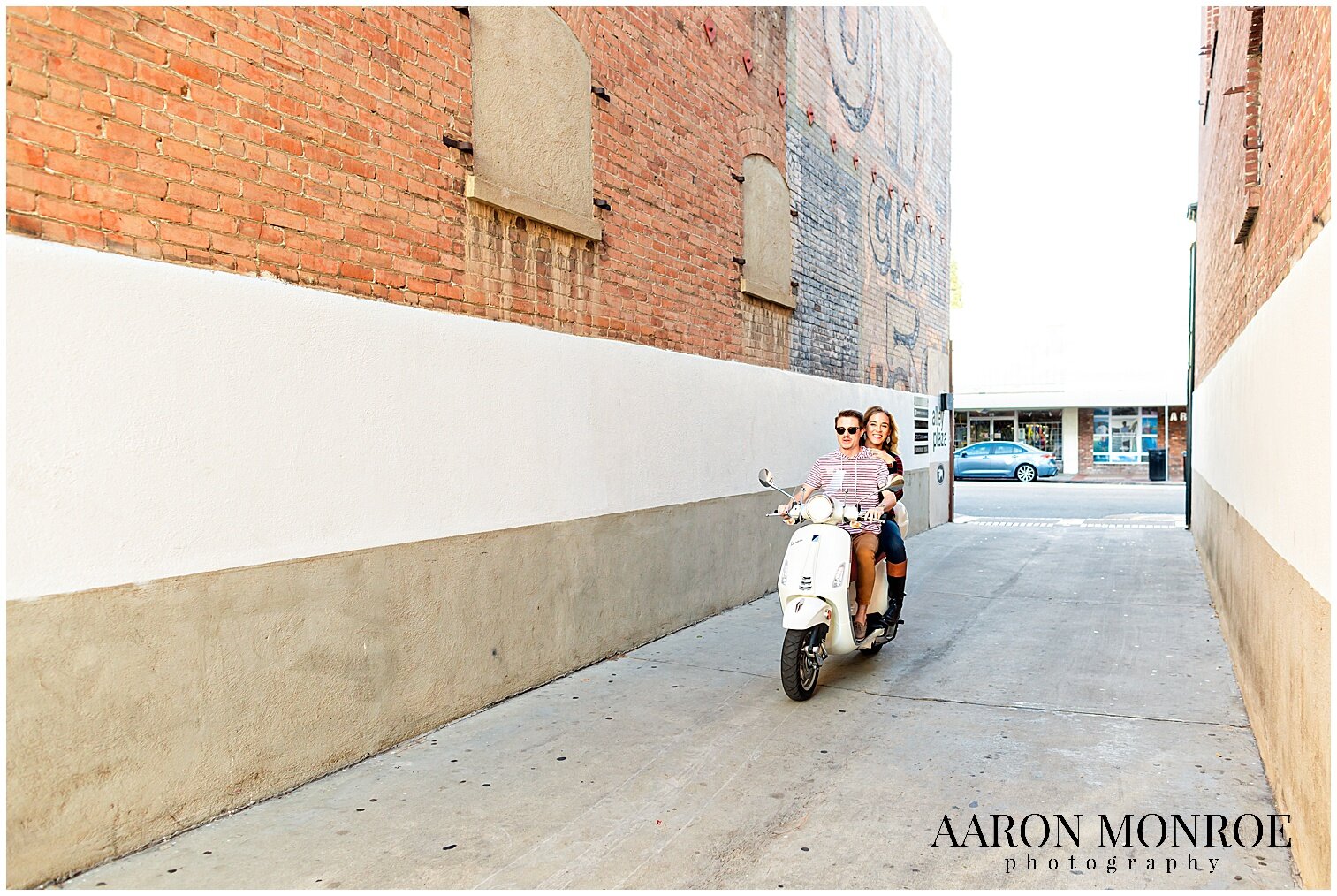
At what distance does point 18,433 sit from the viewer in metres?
3.13

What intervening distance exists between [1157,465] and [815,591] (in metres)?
27.6

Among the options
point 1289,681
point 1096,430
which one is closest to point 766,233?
point 1289,681

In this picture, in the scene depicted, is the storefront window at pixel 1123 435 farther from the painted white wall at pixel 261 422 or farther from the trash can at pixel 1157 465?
the painted white wall at pixel 261 422

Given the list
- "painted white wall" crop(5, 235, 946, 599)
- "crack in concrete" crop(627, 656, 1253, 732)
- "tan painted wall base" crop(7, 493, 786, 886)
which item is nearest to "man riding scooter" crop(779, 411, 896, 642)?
"crack in concrete" crop(627, 656, 1253, 732)

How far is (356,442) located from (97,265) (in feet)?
4.66

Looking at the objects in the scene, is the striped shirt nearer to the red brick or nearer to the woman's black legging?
the woman's black legging

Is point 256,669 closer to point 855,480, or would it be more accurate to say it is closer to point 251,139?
point 251,139

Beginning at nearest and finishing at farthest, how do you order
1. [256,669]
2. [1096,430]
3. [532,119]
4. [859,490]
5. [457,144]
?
[256,669]
[457,144]
[532,119]
[859,490]
[1096,430]

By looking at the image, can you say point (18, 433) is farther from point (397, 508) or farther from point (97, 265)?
point (397, 508)

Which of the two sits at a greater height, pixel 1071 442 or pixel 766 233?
pixel 766 233

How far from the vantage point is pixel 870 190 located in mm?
13141

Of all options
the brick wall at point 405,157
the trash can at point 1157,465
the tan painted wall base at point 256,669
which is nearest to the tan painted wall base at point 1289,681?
A: the tan painted wall base at point 256,669

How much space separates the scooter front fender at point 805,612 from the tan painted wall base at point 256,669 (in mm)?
1541

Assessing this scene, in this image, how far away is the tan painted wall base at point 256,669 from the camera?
3.23 m
